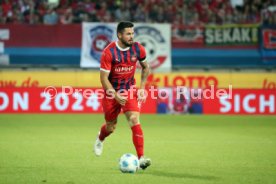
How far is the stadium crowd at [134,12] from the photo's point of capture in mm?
22172

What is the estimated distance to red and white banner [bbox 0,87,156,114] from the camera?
20188 mm

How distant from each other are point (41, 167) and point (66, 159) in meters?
1.01

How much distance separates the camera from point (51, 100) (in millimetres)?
20438

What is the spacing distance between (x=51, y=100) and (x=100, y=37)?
3081mm

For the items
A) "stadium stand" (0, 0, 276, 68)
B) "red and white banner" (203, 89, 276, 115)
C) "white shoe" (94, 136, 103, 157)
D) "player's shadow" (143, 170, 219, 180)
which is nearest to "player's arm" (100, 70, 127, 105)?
"player's shadow" (143, 170, 219, 180)

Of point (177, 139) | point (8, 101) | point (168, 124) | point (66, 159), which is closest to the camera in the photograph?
point (66, 159)

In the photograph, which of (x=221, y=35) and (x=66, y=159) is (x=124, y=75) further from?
(x=221, y=35)

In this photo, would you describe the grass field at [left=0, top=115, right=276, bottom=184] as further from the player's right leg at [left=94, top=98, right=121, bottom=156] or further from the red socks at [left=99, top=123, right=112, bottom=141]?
the player's right leg at [left=94, top=98, right=121, bottom=156]

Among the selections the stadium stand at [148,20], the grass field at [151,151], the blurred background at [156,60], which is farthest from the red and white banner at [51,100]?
the stadium stand at [148,20]

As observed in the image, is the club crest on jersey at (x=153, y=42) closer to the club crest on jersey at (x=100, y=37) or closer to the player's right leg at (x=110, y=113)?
the club crest on jersey at (x=100, y=37)

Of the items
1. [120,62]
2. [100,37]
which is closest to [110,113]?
[120,62]

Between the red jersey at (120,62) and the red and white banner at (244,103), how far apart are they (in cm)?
1151

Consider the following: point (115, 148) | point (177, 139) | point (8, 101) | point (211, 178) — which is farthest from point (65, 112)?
point (211, 178)

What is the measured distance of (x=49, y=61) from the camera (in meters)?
21.5
